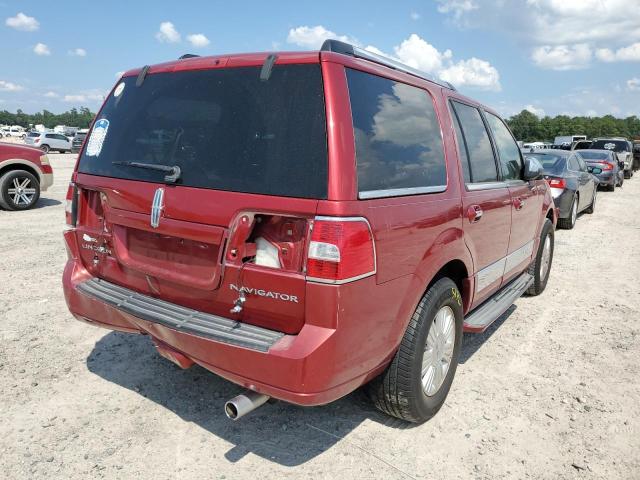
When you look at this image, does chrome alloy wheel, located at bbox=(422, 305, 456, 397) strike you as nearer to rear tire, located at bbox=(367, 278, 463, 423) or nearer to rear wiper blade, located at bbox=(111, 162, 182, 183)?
rear tire, located at bbox=(367, 278, 463, 423)

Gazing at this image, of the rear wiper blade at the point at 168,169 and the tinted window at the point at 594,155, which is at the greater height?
the rear wiper blade at the point at 168,169

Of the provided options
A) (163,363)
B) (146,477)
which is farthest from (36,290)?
(146,477)

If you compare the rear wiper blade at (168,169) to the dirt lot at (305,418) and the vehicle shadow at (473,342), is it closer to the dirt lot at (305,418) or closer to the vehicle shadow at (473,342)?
the dirt lot at (305,418)

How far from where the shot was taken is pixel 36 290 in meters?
5.24

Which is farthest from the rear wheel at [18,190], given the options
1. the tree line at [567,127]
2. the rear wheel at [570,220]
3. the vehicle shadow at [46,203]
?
the tree line at [567,127]

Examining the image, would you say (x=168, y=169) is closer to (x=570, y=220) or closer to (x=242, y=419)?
(x=242, y=419)

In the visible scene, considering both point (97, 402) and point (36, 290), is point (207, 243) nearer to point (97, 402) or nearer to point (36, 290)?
point (97, 402)

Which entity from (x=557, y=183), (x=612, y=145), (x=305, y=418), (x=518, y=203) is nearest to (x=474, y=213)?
(x=518, y=203)

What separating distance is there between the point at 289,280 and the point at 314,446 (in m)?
1.15

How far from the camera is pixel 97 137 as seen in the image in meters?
3.19

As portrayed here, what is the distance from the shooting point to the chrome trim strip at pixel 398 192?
2.35 metres

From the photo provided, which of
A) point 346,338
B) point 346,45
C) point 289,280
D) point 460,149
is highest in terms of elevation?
point 346,45

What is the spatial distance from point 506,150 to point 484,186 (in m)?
1.10

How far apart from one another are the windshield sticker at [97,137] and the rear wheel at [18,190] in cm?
833
